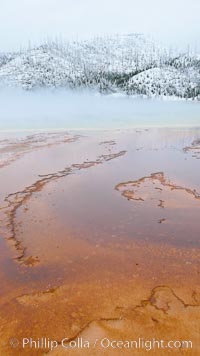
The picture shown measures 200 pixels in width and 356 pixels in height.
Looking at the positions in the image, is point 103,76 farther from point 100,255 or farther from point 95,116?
point 100,255

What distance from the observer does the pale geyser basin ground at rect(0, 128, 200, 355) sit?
12.4 ft

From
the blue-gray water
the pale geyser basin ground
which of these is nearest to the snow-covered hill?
the blue-gray water

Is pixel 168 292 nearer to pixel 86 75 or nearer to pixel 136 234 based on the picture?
pixel 136 234

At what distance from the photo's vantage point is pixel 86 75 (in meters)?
134

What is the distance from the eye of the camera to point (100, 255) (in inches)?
211

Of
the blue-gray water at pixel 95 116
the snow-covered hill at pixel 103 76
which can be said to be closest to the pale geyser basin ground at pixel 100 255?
the blue-gray water at pixel 95 116

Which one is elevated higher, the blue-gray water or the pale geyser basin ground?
the blue-gray water

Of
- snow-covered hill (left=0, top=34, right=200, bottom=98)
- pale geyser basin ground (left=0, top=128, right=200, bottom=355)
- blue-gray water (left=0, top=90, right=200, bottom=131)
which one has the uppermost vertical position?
snow-covered hill (left=0, top=34, right=200, bottom=98)

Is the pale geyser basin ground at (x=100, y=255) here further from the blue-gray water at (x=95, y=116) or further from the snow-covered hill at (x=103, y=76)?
the snow-covered hill at (x=103, y=76)

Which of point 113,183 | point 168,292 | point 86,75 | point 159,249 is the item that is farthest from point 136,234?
point 86,75

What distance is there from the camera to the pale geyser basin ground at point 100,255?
3.79 metres

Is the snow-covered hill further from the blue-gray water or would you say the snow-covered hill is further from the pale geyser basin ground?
the pale geyser basin ground

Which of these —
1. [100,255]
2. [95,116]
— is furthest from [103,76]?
[100,255]

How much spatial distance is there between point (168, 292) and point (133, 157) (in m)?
9.67
